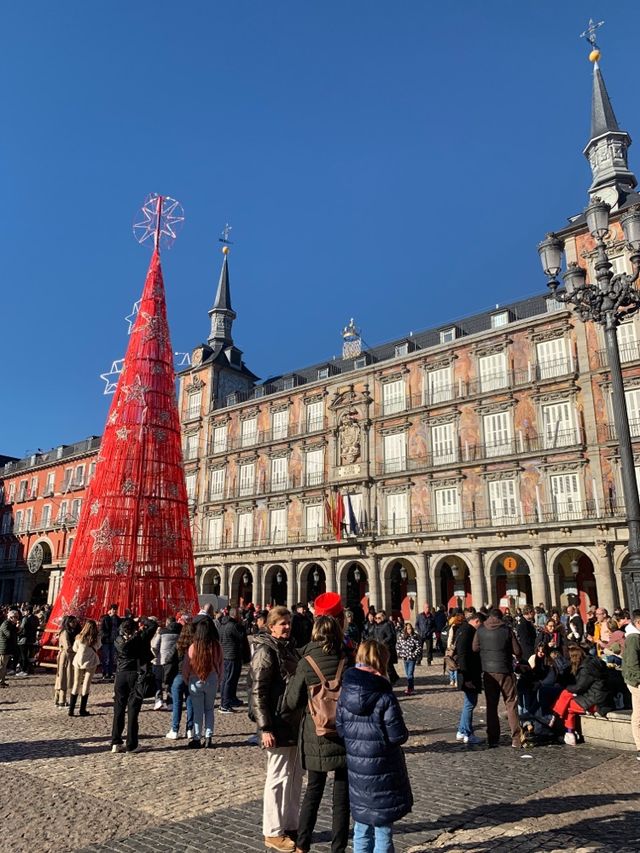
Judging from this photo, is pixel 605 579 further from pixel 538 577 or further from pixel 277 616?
pixel 277 616

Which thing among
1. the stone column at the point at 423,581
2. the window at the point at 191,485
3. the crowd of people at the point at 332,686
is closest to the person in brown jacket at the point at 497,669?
the crowd of people at the point at 332,686

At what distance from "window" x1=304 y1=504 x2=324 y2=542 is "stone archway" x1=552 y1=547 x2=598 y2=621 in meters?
12.0

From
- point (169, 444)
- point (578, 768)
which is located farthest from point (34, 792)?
point (169, 444)

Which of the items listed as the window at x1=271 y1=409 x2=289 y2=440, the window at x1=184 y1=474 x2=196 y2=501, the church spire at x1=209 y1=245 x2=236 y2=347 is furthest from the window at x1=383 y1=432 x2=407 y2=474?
the church spire at x1=209 y1=245 x2=236 y2=347

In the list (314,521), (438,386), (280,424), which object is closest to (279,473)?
(280,424)

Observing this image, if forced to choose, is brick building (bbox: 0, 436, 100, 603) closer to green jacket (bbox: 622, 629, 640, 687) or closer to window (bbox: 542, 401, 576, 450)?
window (bbox: 542, 401, 576, 450)

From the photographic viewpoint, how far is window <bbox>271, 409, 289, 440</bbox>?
3500 centimetres

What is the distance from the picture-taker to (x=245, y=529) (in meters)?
35.1

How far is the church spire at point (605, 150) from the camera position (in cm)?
2677

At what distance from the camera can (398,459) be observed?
29.8 meters

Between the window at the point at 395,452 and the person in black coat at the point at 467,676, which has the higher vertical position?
the window at the point at 395,452

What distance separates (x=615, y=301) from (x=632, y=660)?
6420mm

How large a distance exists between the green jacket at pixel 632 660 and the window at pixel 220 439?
32614 millimetres

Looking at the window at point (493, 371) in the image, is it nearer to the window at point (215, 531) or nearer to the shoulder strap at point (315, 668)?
the window at point (215, 531)
